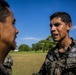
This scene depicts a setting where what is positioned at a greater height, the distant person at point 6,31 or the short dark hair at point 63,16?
the short dark hair at point 63,16

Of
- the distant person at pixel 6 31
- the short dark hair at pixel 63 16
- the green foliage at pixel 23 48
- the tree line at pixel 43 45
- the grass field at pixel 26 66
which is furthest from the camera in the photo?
the green foliage at pixel 23 48

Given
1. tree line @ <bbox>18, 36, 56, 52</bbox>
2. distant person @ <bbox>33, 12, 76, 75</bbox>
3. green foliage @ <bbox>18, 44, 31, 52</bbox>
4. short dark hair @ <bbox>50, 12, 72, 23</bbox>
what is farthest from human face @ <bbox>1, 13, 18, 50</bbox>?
green foliage @ <bbox>18, 44, 31, 52</bbox>

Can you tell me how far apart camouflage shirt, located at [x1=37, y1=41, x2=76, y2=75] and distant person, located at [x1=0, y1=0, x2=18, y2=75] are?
2.35 meters

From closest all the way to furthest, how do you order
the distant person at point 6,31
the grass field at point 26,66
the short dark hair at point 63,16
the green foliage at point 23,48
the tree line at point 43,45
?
the distant person at point 6,31 → the short dark hair at point 63,16 → the grass field at point 26,66 → the tree line at point 43,45 → the green foliage at point 23,48

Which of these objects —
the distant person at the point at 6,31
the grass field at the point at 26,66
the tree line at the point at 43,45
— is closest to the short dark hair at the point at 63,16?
the distant person at the point at 6,31

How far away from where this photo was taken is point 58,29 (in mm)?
5203

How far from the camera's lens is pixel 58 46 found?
17.7 feet

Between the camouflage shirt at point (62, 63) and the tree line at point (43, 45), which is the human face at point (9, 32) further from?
the tree line at point (43, 45)

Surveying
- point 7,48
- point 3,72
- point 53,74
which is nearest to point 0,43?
point 7,48

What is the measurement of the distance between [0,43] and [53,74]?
255cm

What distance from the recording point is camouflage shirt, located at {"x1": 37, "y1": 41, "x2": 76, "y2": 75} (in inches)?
199

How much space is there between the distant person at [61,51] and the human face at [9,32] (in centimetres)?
226

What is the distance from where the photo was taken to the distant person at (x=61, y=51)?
5.10m

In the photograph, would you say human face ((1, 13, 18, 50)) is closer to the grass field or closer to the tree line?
the grass field
